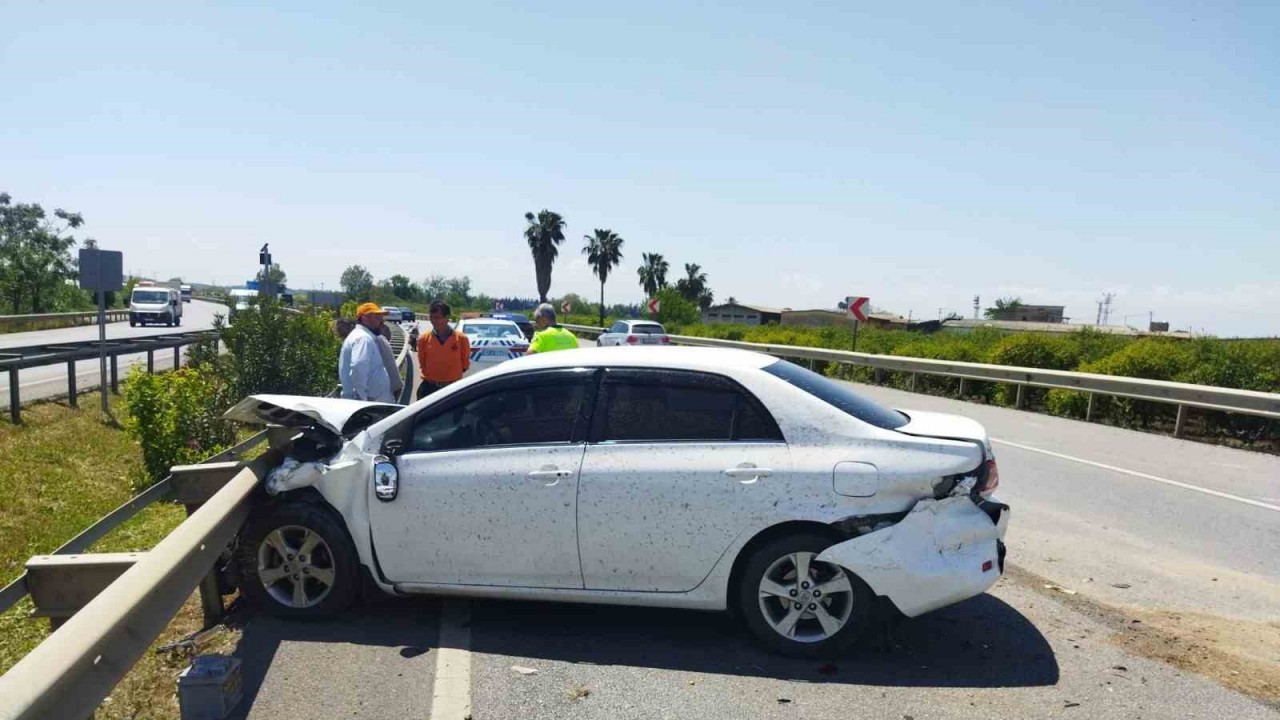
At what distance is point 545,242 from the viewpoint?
301ft

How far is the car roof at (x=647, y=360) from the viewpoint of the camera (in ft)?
16.2

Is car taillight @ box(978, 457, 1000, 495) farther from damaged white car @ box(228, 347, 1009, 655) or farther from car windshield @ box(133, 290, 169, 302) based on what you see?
car windshield @ box(133, 290, 169, 302)

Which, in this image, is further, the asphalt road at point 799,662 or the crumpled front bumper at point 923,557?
the crumpled front bumper at point 923,557

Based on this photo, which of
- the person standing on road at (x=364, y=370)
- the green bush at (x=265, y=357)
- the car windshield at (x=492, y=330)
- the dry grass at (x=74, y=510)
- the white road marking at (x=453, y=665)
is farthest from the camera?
the car windshield at (x=492, y=330)

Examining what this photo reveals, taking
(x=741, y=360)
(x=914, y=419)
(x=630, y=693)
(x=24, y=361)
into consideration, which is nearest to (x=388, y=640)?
(x=630, y=693)

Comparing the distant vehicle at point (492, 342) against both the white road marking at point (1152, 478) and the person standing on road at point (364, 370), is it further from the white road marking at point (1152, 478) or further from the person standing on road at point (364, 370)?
the white road marking at point (1152, 478)

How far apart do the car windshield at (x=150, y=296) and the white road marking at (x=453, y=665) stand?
151 ft

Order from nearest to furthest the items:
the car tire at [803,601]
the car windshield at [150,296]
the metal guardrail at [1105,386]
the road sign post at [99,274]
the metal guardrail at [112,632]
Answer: the metal guardrail at [112,632], the car tire at [803,601], the metal guardrail at [1105,386], the road sign post at [99,274], the car windshield at [150,296]

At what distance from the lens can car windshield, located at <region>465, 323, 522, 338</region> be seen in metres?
18.3

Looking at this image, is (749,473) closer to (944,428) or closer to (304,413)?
(944,428)

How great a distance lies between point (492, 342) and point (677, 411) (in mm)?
12626

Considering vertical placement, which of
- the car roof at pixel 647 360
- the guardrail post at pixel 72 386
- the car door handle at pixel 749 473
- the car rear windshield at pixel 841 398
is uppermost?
the car roof at pixel 647 360

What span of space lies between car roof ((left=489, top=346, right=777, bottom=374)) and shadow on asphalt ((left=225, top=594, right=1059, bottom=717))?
4.78 ft

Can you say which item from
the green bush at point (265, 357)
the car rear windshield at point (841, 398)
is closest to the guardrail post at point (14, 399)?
the green bush at point (265, 357)
